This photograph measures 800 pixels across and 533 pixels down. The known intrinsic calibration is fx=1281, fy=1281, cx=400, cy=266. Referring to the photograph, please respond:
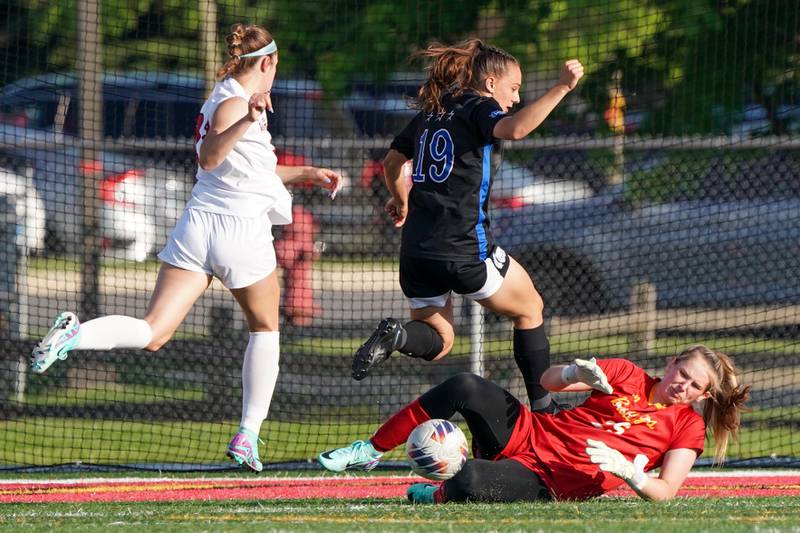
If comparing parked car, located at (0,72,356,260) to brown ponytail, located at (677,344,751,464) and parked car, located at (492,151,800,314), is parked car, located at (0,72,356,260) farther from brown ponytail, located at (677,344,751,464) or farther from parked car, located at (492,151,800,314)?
brown ponytail, located at (677,344,751,464)

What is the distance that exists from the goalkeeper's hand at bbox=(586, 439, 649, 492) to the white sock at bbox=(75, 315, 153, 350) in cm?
199

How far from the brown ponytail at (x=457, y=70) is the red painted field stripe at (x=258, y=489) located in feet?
6.34

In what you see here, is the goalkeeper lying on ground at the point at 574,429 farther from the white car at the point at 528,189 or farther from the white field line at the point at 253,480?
the white car at the point at 528,189

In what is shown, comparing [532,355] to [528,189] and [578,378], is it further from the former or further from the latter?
[528,189]

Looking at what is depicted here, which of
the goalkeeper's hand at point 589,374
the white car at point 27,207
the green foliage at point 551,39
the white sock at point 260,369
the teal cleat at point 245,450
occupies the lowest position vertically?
the teal cleat at point 245,450

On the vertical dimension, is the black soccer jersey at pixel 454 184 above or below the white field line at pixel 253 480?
above

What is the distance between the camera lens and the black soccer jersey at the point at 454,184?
5.77 m

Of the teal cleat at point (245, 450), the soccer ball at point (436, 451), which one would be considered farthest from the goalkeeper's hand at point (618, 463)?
the teal cleat at point (245, 450)

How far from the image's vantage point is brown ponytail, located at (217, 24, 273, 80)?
5895 millimetres

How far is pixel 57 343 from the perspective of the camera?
528 centimetres

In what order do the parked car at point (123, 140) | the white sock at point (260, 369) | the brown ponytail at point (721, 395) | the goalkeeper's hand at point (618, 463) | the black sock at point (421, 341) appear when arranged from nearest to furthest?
1. the goalkeeper's hand at point (618, 463)
2. the brown ponytail at point (721, 395)
3. the black sock at point (421, 341)
4. the white sock at point (260, 369)
5. the parked car at point (123, 140)

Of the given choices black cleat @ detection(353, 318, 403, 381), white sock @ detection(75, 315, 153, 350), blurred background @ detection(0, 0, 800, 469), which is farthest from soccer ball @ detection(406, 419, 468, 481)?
blurred background @ detection(0, 0, 800, 469)

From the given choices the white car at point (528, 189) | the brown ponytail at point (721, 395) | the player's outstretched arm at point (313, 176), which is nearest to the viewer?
the brown ponytail at point (721, 395)

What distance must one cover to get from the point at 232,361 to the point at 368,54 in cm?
320
